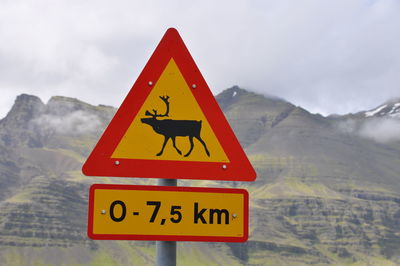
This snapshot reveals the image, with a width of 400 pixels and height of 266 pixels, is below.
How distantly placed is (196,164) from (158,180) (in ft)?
1.38

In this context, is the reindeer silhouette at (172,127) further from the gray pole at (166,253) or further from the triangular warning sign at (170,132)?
the gray pole at (166,253)

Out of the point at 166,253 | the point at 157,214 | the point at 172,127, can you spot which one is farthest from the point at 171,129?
the point at 166,253

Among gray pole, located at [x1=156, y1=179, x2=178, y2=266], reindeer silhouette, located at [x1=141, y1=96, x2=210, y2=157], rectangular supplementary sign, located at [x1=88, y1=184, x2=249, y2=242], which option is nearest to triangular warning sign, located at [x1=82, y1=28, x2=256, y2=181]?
reindeer silhouette, located at [x1=141, y1=96, x2=210, y2=157]

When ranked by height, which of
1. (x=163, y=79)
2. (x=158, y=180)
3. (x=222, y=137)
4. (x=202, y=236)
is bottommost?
(x=202, y=236)

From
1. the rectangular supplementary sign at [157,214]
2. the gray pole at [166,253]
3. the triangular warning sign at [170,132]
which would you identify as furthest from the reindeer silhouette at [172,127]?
the gray pole at [166,253]

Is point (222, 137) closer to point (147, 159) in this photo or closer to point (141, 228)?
point (147, 159)

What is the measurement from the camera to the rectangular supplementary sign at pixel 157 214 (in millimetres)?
6660

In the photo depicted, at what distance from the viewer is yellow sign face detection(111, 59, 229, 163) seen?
683 cm

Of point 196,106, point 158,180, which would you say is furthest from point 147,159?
point 196,106

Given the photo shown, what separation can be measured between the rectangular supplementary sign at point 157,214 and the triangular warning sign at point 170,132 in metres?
0.20

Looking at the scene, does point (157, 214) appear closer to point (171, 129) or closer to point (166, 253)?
point (166, 253)

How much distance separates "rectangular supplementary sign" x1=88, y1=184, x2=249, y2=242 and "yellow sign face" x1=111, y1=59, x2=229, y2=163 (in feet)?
1.17

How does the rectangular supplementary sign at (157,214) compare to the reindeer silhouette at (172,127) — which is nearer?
the rectangular supplementary sign at (157,214)

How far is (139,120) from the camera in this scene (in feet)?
22.8
